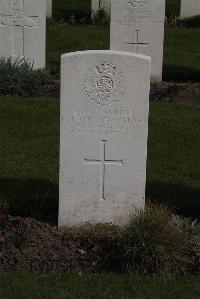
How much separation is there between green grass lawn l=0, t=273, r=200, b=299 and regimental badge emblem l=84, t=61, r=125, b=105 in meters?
1.62

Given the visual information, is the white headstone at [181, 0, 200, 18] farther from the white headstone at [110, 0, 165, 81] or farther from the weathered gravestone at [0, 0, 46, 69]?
the weathered gravestone at [0, 0, 46, 69]

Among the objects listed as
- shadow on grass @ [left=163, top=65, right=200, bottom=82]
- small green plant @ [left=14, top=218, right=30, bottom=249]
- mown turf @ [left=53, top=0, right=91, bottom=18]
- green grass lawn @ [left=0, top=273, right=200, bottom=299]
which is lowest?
green grass lawn @ [left=0, top=273, right=200, bottom=299]

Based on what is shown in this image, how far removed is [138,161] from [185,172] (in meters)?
1.94

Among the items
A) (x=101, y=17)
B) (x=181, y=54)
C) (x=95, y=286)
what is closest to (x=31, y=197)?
(x=95, y=286)

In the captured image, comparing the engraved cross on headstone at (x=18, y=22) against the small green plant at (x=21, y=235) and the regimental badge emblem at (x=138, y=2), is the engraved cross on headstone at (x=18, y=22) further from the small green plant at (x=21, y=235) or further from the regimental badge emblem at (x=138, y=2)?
the small green plant at (x=21, y=235)

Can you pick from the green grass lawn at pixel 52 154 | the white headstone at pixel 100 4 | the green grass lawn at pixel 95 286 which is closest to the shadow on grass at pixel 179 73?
the green grass lawn at pixel 52 154

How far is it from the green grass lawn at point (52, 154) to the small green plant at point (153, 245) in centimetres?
110

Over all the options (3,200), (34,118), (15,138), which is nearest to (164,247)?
(3,200)

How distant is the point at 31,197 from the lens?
759 cm

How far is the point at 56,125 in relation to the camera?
10.3m

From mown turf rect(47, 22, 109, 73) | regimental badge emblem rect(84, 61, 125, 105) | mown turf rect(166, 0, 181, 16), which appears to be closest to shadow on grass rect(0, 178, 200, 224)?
regimental badge emblem rect(84, 61, 125, 105)

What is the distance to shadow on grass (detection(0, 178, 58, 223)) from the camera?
7.27 metres

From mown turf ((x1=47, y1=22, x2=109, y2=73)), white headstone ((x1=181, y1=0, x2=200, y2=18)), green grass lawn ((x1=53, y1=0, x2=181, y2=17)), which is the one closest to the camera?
mown turf ((x1=47, y1=22, x2=109, y2=73))

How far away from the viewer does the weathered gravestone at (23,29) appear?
13.1 meters
